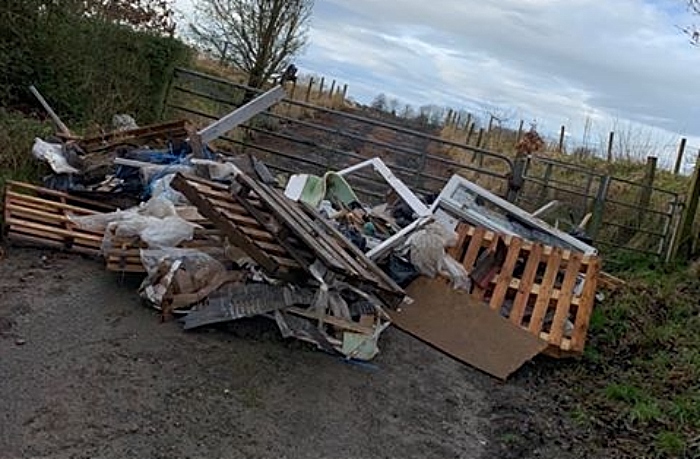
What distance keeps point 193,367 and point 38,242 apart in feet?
6.65

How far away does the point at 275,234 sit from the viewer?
459 cm

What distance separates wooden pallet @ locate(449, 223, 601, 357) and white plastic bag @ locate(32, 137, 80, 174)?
339 cm

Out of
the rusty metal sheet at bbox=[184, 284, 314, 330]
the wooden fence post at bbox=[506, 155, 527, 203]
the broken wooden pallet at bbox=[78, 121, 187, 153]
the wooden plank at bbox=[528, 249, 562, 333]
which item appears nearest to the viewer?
the rusty metal sheet at bbox=[184, 284, 314, 330]

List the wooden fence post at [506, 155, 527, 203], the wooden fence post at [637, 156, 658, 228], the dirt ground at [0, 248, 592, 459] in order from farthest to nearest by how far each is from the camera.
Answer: the wooden fence post at [637, 156, 658, 228] < the wooden fence post at [506, 155, 527, 203] < the dirt ground at [0, 248, 592, 459]

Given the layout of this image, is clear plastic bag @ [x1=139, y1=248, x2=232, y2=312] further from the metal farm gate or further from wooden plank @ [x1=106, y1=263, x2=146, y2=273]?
the metal farm gate

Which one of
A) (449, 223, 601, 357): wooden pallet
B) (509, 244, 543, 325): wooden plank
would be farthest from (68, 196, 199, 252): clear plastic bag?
(509, 244, 543, 325): wooden plank

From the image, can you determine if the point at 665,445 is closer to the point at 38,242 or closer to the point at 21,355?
the point at 21,355

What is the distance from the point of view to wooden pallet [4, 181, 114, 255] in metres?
5.04

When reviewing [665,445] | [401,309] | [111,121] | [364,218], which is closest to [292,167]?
[111,121]

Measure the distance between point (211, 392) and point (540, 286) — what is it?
3.10m

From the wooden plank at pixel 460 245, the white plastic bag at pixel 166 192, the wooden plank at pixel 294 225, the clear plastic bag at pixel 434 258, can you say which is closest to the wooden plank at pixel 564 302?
the clear plastic bag at pixel 434 258

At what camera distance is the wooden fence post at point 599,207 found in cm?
830

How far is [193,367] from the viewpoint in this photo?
3791mm

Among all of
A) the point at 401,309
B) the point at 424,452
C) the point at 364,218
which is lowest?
the point at 424,452
